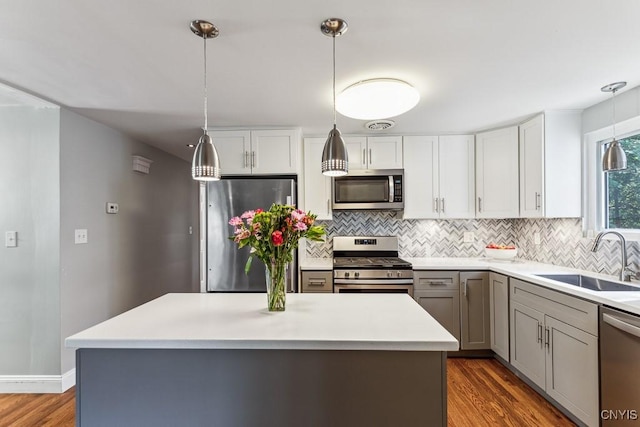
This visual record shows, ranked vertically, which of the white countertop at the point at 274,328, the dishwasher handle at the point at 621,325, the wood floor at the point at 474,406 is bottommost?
the wood floor at the point at 474,406

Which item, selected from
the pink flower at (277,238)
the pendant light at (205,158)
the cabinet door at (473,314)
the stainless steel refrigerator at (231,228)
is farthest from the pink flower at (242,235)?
the cabinet door at (473,314)

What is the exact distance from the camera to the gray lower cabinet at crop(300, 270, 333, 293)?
2.87 metres

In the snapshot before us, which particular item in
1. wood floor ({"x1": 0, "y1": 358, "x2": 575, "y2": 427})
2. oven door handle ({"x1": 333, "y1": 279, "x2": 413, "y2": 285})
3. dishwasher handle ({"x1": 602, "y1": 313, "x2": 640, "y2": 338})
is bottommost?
wood floor ({"x1": 0, "y1": 358, "x2": 575, "y2": 427})

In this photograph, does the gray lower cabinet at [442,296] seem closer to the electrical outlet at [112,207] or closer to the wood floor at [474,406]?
the wood floor at [474,406]

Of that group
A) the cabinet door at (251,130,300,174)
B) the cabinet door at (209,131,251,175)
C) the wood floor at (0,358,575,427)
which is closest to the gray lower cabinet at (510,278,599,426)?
the wood floor at (0,358,575,427)

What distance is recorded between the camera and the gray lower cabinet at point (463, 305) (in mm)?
2852

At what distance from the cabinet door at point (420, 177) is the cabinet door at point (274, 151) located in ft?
3.90

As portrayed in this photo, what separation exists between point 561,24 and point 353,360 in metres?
1.79

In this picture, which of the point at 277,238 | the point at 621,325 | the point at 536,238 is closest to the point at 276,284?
the point at 277,238

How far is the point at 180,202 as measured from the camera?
4.55 metres

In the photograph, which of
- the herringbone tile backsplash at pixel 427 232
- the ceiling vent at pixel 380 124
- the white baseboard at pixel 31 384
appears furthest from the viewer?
the herringbone tile backsplash at pixel 427 232

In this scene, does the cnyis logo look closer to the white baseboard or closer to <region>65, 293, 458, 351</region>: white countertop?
<region>65, 293, 458, 351</region>: white countertop

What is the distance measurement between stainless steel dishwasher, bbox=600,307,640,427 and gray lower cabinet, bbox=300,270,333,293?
6.19 ft

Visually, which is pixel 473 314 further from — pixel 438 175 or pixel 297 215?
pixel 297 215
